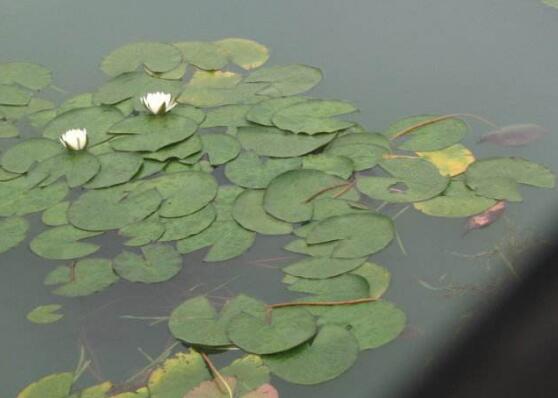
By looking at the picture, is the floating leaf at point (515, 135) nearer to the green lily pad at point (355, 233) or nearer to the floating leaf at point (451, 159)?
the floating leaf at point (451, 159)

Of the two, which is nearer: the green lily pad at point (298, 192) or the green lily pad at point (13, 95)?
the green lily pad at point (298, 192)

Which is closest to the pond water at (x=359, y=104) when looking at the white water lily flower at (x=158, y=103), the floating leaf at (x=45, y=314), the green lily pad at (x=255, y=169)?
the floating leaf at (x=45, y=314)

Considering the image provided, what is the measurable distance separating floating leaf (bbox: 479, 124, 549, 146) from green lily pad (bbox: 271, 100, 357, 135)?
0.27 metres

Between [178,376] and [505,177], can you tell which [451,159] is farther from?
[178,376]

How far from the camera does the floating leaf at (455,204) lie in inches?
67.9

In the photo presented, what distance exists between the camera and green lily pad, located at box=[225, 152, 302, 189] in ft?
5.86

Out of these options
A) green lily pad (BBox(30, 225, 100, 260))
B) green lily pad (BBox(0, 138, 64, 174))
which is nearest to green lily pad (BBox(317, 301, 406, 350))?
green lily pad (BBox(30, 225, 100, 260))

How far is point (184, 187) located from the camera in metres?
1.79

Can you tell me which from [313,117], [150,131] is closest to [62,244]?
[150,131]

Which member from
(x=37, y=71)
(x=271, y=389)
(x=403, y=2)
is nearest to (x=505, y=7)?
(x=403, y=2)

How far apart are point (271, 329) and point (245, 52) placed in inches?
31.7

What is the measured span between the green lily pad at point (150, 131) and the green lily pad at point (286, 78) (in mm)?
186

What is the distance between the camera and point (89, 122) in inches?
77.2

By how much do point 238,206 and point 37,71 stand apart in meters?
0.68
